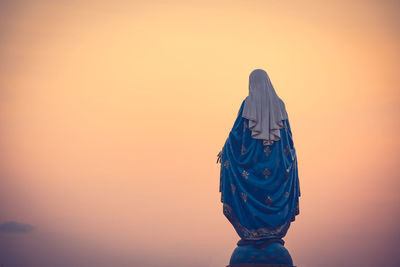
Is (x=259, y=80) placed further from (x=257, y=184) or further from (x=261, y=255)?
(x=261, y=255)

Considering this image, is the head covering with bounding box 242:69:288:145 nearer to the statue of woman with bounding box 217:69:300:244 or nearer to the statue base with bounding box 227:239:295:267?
the statue of woman with bounding box 217:69:300:244

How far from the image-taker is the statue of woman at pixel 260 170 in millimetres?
11898

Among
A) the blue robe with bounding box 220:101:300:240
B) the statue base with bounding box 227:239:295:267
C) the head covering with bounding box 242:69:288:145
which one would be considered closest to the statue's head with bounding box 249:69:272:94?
the head covering with bounding box 242:69:288:145

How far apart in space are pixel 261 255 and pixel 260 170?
6.43 feet

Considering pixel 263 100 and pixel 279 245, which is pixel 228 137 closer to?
pixel 263 100

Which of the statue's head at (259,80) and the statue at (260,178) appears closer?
the statue at (260,178)

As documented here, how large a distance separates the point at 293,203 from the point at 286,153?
121 cm

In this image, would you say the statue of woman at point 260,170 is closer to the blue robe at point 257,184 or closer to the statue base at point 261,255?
the blue robe at point 257,184

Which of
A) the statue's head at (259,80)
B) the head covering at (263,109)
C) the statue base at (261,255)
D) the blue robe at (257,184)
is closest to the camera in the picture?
the statue base at (261,255)

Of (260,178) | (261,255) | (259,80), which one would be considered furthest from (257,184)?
(259,80)

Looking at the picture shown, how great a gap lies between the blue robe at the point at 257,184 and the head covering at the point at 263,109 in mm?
193

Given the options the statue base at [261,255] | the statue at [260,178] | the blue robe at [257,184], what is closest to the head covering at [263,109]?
the statue at [260,178]

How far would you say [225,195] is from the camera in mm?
12227

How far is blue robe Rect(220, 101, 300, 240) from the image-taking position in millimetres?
11867
